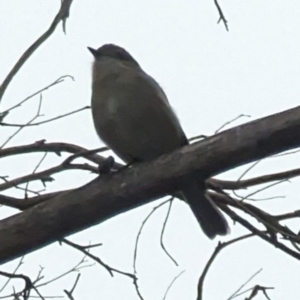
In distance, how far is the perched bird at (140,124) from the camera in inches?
116

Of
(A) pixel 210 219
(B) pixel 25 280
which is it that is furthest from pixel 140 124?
(B) pixel 25 280

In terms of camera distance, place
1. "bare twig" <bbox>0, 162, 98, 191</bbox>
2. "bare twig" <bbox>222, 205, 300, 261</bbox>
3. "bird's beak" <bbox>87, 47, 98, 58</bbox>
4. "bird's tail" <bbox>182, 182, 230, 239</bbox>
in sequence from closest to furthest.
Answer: "bare twig" <bbox>222, 205, 300, 261</bbox> → "bare twig" <bbox>0, 162, 98, 191</bbox> → "bird's tail" <bbox>182, 182, 230, 239</bbox> → "bird's beak" <bbox>87, 47, 98, 58</bbox>

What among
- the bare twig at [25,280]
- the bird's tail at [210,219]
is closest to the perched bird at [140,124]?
the bird's tail at [210,219]

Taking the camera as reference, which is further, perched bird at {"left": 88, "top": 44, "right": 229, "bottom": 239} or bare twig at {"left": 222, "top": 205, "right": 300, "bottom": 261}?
perched bird at {"left": 88, "top": 44, "right": 229, "bottom": 239}

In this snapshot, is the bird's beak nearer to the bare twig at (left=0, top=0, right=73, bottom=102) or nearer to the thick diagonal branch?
the bare twig at (left=0, top=0, right=73, bottom=102)

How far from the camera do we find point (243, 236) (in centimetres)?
230

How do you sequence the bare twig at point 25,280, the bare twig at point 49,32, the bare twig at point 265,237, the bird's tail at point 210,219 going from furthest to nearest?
1. the bird's tail at point 210,219
2. the bare twig at point 49,32
3. the bare twig at point 25,280
4. the bare twig at point 265,237

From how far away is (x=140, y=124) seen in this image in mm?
2961

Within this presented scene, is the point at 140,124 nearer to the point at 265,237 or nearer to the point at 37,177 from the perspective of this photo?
the point at 37,177

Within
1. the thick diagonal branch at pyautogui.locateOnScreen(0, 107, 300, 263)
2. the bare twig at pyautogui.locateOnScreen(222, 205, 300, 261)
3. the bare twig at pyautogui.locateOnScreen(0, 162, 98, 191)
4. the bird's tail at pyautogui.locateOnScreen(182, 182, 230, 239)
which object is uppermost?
the bare twig at pyautogui.locateOnScreen(0, 162, 98, 191)

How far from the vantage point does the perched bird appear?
2945mm

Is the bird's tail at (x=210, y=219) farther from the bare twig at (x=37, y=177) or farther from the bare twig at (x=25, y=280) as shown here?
the bare twig at (x=25, y=280)

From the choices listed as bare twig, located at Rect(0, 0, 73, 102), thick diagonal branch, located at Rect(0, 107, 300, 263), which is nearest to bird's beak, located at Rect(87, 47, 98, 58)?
bare twig, located at Rect(0, 0, 73, 102)

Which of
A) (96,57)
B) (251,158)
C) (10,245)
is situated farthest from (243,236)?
(96,57)
